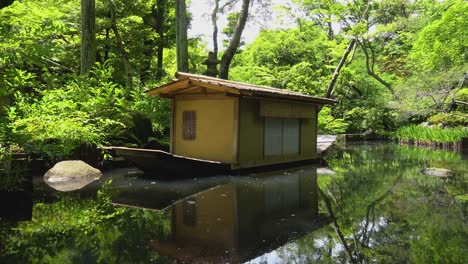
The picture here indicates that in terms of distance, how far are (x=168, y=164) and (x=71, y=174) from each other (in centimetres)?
250

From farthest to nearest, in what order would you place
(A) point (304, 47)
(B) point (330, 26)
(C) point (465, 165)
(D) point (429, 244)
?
(B) point (330, 26), (A) point (304, 47), (C) point (465, 165), (D) point (429, 244)

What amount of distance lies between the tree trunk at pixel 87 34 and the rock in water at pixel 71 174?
225 inches

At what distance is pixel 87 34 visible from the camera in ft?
46.5

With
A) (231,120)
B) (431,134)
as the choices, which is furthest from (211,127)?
(431,134)

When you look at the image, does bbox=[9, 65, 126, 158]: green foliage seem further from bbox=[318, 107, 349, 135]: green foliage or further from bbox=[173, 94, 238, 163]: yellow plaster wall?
bbox=[318, 107, 349, 135]: green foliage

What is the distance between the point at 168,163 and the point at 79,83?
6.15m

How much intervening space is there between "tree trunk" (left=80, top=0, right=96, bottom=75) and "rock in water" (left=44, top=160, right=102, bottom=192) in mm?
5709

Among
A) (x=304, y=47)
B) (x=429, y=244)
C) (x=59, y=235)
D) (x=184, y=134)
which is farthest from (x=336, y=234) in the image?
(x=304, y=47)

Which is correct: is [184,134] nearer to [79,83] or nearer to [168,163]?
[168,163]

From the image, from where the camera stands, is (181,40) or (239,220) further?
(181,40)

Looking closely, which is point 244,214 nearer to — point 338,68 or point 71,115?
point 71,115

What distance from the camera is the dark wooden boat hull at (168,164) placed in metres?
8.81

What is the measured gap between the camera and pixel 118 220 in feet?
18.0

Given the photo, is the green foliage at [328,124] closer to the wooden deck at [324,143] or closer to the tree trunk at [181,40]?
the wooden deck at [324,143]
